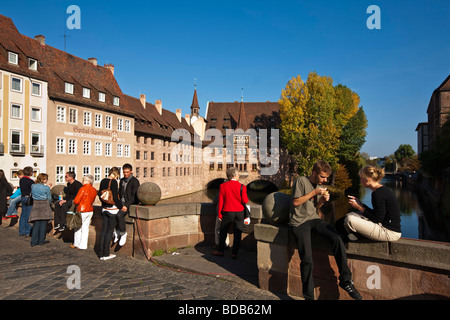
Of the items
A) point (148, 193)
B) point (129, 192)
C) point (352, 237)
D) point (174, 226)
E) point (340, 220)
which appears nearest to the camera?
point (352, 237)

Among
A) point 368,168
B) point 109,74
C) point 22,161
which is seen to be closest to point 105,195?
point 368,168

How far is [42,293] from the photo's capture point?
429 centimetres

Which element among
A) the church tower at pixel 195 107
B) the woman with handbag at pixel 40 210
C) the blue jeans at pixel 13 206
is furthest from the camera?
the church tower at pixel 195 107

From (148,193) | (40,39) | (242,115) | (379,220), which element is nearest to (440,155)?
(242,115)

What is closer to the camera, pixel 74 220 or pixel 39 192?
pixel 74 220

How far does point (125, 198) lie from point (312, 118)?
31.7m

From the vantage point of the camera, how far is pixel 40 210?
773cm

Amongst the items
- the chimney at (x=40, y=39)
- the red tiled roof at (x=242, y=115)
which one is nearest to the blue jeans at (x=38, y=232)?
the chimney at (x=40, y=39)

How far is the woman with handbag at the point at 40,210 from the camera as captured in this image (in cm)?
767

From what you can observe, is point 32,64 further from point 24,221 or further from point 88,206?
point 88,206

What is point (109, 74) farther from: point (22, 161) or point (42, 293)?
point (42, 293)

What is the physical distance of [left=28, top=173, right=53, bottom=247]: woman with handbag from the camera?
7668mm

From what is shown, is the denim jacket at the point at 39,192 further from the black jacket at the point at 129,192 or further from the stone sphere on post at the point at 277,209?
the stone sphere on post at the point at 277,209

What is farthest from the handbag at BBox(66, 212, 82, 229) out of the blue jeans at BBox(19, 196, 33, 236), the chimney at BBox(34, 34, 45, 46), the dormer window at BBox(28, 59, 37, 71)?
the chimney at BBox(34, 34, 45, 46)
